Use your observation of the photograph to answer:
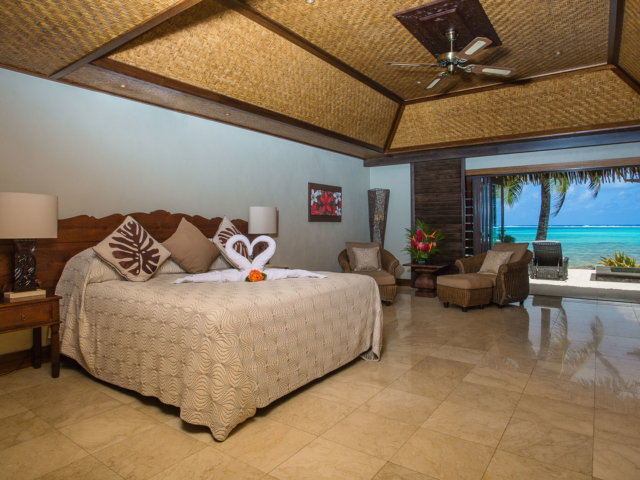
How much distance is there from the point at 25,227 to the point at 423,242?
210 inches

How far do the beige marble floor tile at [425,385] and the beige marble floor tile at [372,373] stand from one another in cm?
7

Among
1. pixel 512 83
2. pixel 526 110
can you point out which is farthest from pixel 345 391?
pixel 526 110

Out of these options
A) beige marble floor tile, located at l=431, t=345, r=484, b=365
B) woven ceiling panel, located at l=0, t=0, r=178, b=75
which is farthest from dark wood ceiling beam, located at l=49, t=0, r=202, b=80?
beige marble floor tile, located at l=431, t=345, r=484, b=365

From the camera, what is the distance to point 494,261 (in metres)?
5.64

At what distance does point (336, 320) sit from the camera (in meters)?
2.85

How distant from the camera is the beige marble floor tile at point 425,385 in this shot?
8.52ft

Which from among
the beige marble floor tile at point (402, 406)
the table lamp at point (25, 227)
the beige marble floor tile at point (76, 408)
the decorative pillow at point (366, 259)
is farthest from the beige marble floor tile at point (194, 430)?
the decorative pillow at point (366, 259)

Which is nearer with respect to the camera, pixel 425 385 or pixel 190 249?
pixel 425 385

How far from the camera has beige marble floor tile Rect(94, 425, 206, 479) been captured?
177cm

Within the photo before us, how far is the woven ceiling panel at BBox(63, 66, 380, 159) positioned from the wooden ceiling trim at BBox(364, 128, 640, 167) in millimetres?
1723

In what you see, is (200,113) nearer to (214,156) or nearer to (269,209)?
(214,156)

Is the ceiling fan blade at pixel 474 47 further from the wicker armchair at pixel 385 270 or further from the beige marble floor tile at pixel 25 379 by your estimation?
the beige marble floor tile at pixel 25 379

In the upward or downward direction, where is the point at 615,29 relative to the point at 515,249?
upward

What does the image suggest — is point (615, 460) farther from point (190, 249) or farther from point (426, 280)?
point (426, 280)
